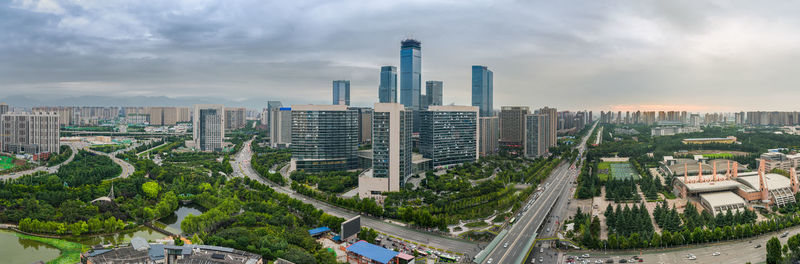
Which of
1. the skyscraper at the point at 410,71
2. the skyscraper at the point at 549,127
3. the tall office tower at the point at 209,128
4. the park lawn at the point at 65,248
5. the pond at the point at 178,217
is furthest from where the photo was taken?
the skyscraper at the point at 410,71

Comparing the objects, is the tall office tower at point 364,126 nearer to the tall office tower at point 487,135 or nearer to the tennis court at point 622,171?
the tall office tower at point 487,135

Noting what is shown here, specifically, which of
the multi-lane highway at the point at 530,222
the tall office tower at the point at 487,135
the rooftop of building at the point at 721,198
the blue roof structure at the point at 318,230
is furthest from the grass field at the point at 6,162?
the rooftop of building at the point at 721,198

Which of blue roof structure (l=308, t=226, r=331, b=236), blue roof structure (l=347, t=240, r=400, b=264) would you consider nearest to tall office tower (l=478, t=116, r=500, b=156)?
blue roof structure (l=308, t=226, r=331, b=236)

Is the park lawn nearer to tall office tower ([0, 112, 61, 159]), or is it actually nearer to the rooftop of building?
tall office tower ([0, 112, 61, 159])

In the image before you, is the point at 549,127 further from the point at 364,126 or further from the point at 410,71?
the point at 364,126

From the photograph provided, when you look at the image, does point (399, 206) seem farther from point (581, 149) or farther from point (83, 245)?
point (581, 149)

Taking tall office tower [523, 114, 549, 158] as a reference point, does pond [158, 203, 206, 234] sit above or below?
below
